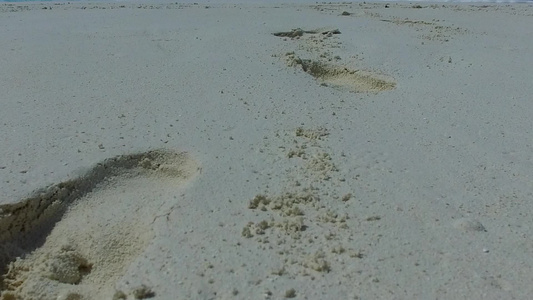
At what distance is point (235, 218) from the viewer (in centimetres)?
287

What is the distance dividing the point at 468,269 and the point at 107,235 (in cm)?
171

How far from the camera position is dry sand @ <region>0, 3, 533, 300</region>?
247 centimetres

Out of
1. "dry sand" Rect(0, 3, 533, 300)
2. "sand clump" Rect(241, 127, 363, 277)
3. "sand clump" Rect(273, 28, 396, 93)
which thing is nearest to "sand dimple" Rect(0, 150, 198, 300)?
"dry sand" Rect(0, 3, 533, 300)

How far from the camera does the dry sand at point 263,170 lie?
247 cm

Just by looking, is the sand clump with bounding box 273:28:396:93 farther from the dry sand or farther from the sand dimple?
the sand dimple

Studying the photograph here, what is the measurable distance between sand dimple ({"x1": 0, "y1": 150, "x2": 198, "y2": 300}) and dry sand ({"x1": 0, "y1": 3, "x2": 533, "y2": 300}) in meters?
0.01

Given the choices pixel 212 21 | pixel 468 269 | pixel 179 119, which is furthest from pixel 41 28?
pixel 468 269

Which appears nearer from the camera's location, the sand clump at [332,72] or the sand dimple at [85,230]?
the sand dimple at [85,230]

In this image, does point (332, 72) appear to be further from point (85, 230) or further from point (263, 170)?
point (85, 230)

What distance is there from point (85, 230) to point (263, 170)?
110cm

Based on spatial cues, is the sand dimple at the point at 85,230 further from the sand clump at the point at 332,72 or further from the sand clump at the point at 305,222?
the sand clump at the point at 332,72

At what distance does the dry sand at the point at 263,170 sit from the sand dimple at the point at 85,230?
0.01 meters

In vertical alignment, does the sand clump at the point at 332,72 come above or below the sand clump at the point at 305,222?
above

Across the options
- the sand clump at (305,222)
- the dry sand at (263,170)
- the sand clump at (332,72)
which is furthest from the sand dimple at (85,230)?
the sand clump at (332,72)
